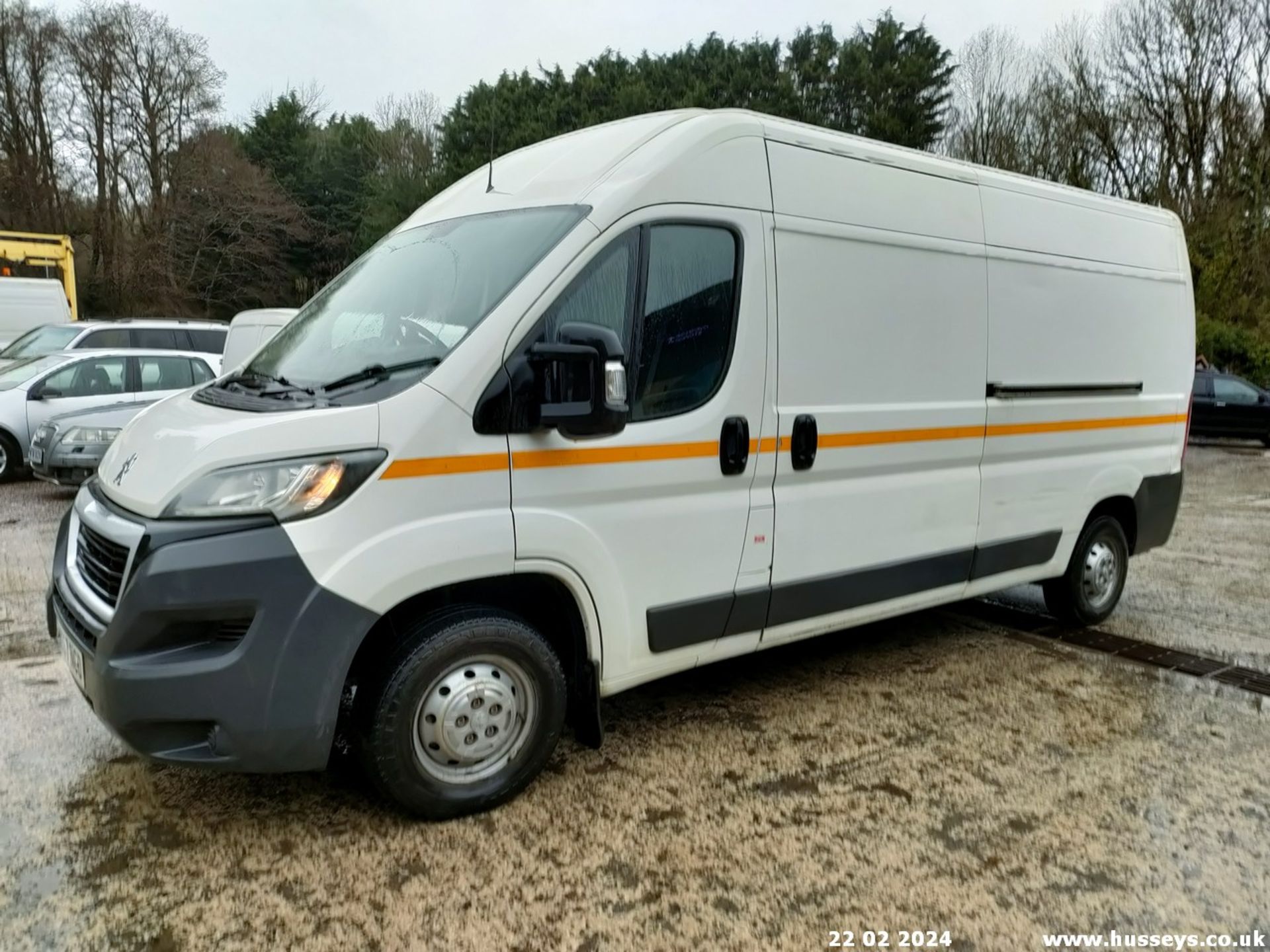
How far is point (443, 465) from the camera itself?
10.1ft

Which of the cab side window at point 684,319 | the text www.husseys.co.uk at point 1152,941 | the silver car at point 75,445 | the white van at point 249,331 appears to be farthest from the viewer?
the silver car at point 75,445

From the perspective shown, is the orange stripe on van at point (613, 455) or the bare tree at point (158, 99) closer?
the orange stripe on van at point (613, 455)

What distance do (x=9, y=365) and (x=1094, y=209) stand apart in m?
12.5

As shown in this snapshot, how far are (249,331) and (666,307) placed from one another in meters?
6.39

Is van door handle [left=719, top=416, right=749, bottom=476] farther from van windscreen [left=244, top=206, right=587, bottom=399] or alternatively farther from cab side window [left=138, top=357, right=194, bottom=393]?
cab side window [left=138, top=357, right=194, bottom=393]

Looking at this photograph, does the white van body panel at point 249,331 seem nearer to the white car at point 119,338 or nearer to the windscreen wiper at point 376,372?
the white car at point 119,338

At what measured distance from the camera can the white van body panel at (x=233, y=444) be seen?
291 cm

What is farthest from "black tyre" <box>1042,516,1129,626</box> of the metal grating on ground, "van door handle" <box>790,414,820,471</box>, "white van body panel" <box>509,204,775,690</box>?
"white van body panel" <box>509,204,775,690</box>

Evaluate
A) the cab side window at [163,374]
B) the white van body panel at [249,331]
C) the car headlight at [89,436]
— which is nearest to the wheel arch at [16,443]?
the cab side window at [163,374]

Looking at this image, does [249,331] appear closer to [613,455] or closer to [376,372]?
[376,372]

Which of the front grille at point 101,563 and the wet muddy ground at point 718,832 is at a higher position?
the front grille at point 101,563

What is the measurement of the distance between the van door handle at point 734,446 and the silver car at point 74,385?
9386mm

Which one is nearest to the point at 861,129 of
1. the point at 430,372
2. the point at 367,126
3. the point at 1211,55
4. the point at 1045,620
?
the point at 1211,55

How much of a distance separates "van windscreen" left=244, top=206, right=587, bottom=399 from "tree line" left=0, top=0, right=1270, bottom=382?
79.5ft
